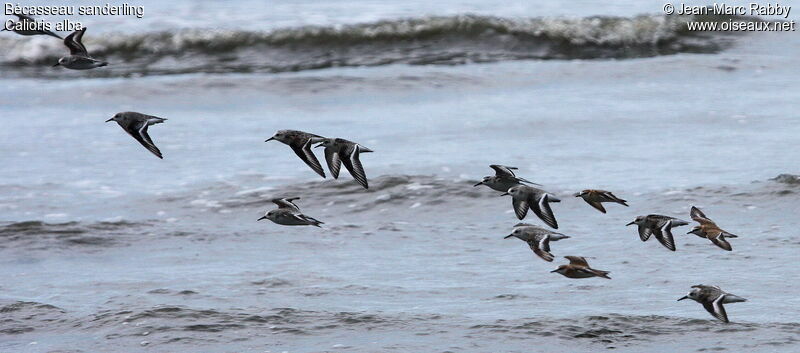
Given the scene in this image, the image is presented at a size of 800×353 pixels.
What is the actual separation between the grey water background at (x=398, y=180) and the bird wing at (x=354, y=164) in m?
1.03

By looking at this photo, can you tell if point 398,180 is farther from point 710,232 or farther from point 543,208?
point 710,232

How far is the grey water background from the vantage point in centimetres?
727

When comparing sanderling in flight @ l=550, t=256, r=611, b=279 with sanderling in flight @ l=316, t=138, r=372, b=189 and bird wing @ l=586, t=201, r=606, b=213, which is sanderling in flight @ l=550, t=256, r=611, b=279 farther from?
sanderling in flight @ l=316, t=138, r=372, b=189

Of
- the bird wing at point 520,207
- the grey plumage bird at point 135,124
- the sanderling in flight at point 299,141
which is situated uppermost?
the grey plumage bird at point 135,124

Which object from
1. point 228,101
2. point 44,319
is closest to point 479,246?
point 44,319

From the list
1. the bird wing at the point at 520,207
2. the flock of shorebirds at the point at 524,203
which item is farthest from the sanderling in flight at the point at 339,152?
the bird wing at the point at 520,207

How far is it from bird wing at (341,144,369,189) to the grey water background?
1.03 meters

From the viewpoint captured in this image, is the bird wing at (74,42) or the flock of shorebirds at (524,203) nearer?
the flock of shorebirds at (524,203)

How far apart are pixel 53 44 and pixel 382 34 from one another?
16.1 feet

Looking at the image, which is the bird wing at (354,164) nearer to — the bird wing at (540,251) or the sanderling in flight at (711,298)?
the bird wing at (540,251)

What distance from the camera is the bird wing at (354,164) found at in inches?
249

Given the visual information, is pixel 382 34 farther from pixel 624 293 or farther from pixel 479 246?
pixel 624 293

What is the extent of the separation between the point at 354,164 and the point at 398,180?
13.9 ft

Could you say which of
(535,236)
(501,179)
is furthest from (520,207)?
(501,179)
